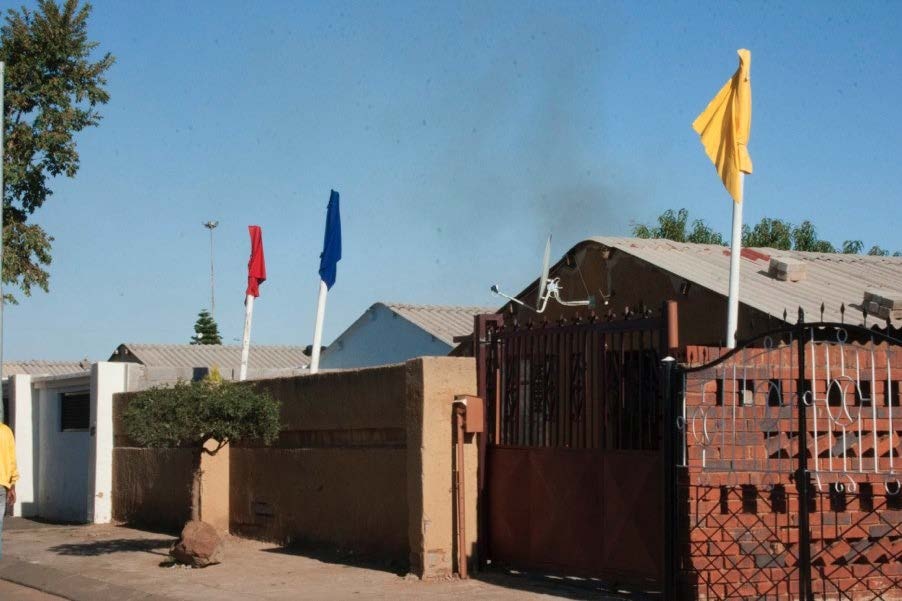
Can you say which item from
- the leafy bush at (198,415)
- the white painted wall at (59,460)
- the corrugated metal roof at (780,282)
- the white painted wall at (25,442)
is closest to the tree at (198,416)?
the leafy bush at (198,415)

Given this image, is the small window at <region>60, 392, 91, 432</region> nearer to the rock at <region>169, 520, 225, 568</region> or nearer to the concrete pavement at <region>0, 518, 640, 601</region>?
the concrete pavement at <region>0, 518, 640, 601</region>

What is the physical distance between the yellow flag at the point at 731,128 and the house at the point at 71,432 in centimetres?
971

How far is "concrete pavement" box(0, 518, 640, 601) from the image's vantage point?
1055cm

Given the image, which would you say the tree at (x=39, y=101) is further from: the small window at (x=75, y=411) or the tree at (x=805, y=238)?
the tree at (x=805, y=238)

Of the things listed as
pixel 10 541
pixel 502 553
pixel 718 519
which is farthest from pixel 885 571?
pixel 10 541

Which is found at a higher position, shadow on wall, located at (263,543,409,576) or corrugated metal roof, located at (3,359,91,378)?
corrugated metal roof, located at (3,359,91,378)

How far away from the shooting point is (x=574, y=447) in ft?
35.3

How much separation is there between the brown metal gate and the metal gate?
1.49ft

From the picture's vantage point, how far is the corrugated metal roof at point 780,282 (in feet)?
44.0

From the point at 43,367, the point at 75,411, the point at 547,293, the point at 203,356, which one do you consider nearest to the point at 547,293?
the point at 547,293

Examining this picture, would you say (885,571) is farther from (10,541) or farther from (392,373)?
(10,541)

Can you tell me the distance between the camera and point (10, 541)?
1684 cm

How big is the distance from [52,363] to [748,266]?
35.8 meters

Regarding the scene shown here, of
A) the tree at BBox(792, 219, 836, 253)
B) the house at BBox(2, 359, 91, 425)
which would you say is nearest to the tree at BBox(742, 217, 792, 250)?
the tree at BBox(792, 219, 836, 253)
